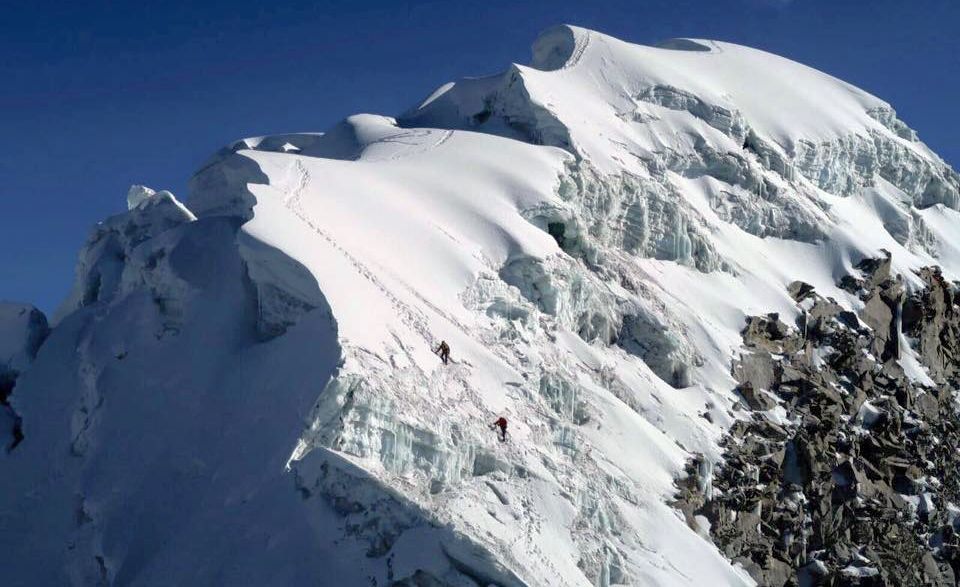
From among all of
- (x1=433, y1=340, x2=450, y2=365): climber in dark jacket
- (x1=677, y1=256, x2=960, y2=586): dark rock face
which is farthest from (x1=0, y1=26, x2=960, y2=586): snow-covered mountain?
(x1=677, y1=256, x2=960, y2=586): dark rock face

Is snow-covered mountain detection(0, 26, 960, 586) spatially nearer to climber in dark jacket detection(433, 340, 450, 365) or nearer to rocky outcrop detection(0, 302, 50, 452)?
rocky outcrop detection(0, 302, 50, 452)

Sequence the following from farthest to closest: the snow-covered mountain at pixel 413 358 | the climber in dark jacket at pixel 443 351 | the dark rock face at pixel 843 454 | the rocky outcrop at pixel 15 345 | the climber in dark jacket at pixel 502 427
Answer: the dark rock face at pixel 843 454, the rocky outcrop at pixel 15 345, the climber in dark jacket at pixel 443 351, the climber in dark jacket at pixel 502 427, the snow-covered mountain at pixel 413 358

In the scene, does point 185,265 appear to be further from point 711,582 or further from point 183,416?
point 711,582

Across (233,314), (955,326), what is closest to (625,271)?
(233,314)

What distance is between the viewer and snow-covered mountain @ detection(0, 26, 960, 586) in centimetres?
2612

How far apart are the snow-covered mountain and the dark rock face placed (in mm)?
694

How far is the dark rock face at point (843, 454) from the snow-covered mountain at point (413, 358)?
69 cm

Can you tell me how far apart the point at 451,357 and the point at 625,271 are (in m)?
10.9

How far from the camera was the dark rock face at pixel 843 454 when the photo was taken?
115 ft

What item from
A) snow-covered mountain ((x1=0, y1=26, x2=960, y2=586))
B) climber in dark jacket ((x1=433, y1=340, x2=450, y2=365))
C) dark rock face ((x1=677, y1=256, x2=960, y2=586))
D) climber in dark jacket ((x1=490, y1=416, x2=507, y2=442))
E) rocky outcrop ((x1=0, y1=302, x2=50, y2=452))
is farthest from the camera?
dark rock face ((x1=677, y1=256, x2=960, y2=586))

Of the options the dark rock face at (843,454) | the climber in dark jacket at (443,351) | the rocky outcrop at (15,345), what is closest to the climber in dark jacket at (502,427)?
the climber in dark jacket at (443,351)

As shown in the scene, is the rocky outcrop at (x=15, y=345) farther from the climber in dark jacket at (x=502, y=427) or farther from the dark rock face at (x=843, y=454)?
the dark rock face at (x=843, y=454)

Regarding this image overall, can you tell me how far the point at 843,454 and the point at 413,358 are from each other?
1729 cm

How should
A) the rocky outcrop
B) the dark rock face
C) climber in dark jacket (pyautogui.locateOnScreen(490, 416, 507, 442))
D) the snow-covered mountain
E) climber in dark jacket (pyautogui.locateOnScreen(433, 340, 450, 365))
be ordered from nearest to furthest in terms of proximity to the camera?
1. the snow-covered mountain
2. climber in dark jacket (pyautogui.locateOnScreen(490, 416, 507, 442))
3. climber in dark jacket (pyautogui.locateOnScreen(433, 340, 450, 365))
4. the rocky outcrop
5. the dark rock face
